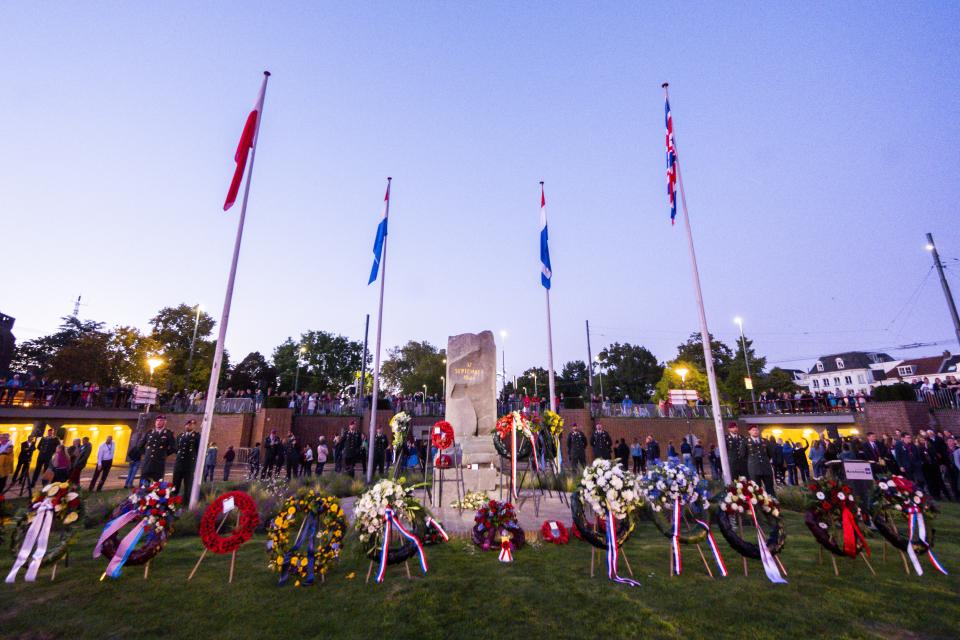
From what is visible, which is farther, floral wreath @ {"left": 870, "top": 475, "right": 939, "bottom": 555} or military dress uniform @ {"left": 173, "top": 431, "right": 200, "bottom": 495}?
military dress uniform @ {"left": 173, "top": 431, "right": 200, "bottom": 495}

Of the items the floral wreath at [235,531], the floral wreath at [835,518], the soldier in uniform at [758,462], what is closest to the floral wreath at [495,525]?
the floral wreath at [235,531]

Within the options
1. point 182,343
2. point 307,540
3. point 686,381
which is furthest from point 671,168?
point 182,343

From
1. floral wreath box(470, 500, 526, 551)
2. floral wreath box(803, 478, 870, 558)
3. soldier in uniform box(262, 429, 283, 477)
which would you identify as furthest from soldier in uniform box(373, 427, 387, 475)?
floral wreath box(803, 478, 870, 558)

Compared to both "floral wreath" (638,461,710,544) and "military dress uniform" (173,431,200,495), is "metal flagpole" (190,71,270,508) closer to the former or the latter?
"military dress uniform" (173,431,200,495)

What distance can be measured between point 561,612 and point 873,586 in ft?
13.7

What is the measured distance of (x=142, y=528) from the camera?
19.8 ft

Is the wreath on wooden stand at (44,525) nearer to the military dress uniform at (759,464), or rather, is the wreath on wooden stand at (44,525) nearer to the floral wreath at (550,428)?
the floral wreath at (550,428)

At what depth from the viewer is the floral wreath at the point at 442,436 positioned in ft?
35.0

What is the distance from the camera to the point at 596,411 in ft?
95.2

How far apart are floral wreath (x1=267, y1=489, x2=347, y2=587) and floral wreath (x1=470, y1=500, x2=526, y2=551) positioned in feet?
7.61

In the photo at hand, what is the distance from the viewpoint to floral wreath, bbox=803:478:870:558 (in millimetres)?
6125

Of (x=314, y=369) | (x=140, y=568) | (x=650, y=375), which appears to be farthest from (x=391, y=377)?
(x=140, y=568)

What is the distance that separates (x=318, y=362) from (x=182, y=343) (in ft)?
72.1

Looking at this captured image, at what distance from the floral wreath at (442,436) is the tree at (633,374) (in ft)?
205
